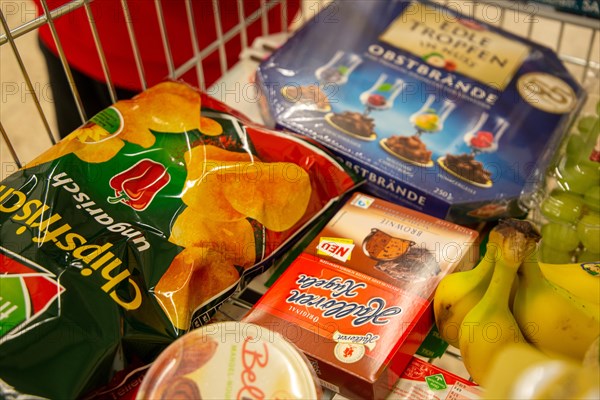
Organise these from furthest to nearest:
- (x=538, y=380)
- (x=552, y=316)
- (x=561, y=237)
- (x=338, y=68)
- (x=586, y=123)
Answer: (x=338, y=68)
(x=586, y=123)
(x=561, y=237)
(x=552, y=316)
(x=538, y=380)

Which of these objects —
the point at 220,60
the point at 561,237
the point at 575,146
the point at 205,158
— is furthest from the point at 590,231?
the point at 220,60

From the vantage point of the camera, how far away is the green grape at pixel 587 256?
34.8 inches

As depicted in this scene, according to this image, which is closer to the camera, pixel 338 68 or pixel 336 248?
pixel 336 248

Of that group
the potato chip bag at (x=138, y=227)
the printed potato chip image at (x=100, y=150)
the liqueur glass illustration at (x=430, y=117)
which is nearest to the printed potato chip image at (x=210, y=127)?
the potato chip bag at (x=138, y=227)

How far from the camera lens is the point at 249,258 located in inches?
33.6

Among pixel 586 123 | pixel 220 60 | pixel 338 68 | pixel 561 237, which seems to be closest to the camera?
pixel 561 237

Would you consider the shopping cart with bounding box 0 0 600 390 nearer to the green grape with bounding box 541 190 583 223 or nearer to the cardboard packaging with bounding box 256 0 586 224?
the cardboard packaging with bounding box 256 0 586 224

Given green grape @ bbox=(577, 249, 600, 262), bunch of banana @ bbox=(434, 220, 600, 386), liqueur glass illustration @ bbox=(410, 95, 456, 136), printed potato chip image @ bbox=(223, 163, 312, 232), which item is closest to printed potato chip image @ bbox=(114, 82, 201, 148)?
printed potato chip image @ bbox=(223, 163, 312, 232)

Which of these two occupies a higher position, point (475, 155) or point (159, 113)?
point (159, 113)

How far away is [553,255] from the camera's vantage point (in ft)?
3.03

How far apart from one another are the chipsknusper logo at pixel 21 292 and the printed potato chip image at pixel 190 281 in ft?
0.39

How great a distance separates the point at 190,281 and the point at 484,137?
55cm

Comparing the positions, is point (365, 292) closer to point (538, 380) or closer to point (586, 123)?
point (538, 380)

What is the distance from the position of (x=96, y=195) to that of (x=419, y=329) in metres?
0.44
